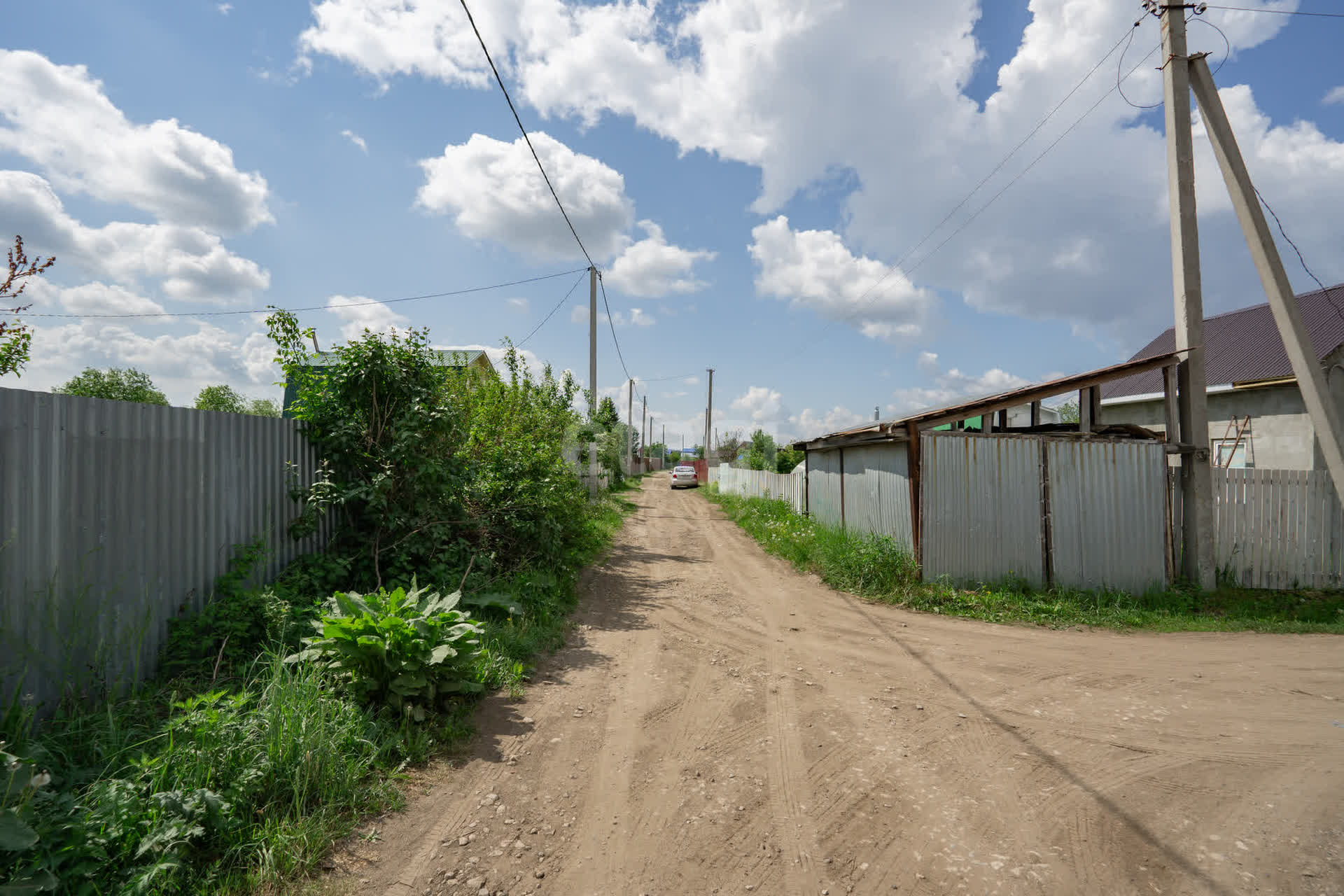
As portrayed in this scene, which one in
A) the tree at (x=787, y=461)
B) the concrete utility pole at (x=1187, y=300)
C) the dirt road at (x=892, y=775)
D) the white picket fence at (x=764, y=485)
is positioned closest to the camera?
the dirt road at (x=892, y=775)

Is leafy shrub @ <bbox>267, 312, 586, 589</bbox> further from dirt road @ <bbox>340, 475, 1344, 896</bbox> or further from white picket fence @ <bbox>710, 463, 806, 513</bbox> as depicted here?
white picket fence @ <bbox>710, 463, 806, 513</bbox>

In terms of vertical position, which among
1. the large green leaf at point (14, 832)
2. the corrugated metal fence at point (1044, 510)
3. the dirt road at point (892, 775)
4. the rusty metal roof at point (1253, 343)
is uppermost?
the rusty metal roof at point (1253, 343)

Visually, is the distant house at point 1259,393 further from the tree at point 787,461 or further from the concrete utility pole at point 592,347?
the tree at point 787,461

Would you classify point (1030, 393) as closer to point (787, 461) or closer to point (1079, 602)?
point (1079, 602)

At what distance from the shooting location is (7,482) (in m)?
3.27

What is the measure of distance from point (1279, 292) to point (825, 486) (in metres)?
7.91

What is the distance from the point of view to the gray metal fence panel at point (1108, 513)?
8.10 meters

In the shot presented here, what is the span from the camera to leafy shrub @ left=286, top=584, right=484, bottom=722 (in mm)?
3889

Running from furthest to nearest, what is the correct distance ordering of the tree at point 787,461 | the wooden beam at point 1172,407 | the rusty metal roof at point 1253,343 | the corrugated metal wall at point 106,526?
the tree at point 787,461 → the rusty metal roof at point 1253,343 → the wooden beam at point 1172,407 → the corrugated metal wall at point 106,526

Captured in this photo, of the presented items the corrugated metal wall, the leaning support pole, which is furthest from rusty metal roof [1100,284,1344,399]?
the corrugated metal wall

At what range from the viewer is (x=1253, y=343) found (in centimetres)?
1211

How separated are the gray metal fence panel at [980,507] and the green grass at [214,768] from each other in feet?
21.4

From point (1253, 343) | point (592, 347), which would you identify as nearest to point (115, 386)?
point (592, 347)

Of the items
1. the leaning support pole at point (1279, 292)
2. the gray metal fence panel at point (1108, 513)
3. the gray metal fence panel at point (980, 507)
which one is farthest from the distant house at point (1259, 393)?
the gray metal fence panel at point (980, 507)
